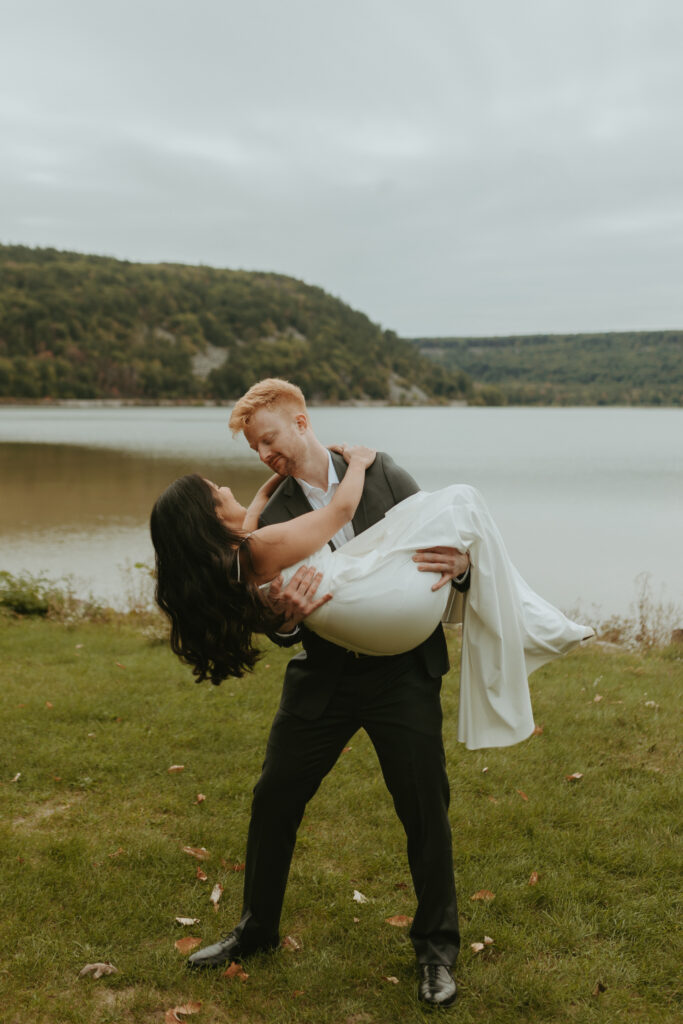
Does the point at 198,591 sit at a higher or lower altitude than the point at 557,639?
higher

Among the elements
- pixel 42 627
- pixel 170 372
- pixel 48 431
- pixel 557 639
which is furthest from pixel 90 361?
pixel 557 639

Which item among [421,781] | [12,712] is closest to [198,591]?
[421,781]

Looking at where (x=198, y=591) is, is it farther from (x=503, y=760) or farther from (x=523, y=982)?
(x=503, y=760)

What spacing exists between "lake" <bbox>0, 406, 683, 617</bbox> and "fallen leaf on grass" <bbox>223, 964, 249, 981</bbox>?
29.4 feet

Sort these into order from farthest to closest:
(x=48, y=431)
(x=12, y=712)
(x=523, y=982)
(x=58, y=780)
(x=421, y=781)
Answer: (x=48, y=431) → (x=12, y=712) → (x=58, y=780) → (x=523, y=982) → (x=421, y=781)

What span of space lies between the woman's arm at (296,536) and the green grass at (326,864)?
1851 mm

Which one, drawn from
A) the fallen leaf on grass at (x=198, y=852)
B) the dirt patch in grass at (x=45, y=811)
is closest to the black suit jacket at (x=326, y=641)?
the fallen leaf on grass at (x=198, y=852)

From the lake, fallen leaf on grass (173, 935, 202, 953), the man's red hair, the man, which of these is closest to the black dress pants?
the man

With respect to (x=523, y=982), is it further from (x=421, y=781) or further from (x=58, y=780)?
(x=58, y=780)

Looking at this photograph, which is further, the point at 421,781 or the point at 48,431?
the point at 48,431

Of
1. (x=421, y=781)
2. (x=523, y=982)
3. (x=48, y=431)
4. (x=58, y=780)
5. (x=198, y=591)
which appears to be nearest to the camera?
(x=198, y=591)

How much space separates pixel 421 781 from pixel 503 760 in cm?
263

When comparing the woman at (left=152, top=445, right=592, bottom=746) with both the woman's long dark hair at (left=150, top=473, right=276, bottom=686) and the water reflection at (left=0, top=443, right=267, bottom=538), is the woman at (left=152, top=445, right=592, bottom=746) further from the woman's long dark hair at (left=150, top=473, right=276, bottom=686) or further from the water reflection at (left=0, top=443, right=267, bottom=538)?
the water reflection at (left=0, top=443, right=267, bottom=538)

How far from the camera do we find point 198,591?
2855 mm
